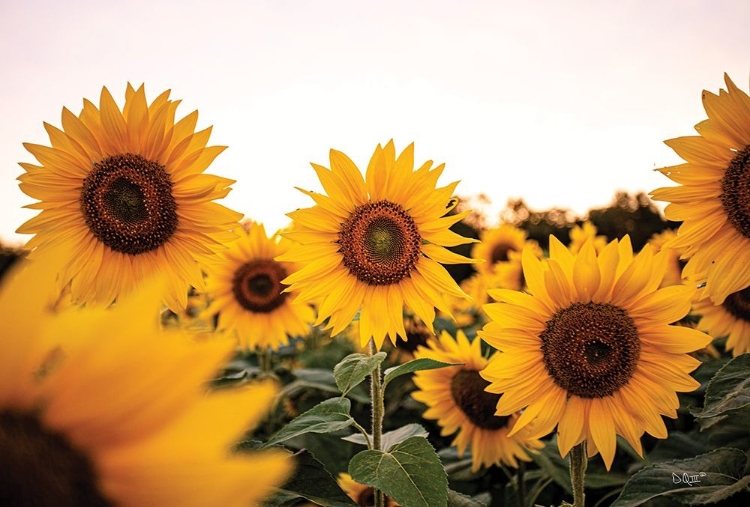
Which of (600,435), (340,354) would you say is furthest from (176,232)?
(340,354)

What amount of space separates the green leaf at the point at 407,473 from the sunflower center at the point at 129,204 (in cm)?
121

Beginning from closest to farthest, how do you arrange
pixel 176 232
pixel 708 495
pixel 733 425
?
pixel 708 495 < pixel 176 232 < pixel 733 425

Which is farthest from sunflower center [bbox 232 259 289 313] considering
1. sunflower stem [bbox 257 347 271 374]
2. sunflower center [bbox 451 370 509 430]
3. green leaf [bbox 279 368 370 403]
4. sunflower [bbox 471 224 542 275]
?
sunflower [bbox 471 224 542 275]

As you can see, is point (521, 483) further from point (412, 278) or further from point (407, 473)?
point (407, 473)

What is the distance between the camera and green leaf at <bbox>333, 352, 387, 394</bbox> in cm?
193

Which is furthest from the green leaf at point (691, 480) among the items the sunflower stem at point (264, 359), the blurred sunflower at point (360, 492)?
the sunflower stem at point (264, 359)

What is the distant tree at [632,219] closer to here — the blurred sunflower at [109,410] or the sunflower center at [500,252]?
the sunflower center at [500,252]

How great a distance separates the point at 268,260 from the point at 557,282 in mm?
2713

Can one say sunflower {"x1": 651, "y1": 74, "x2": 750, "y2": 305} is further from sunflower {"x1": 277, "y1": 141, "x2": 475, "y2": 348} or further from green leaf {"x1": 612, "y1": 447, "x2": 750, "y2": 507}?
sunflower {"x1": 277, "y1": 141, "x2": 475, "y2": 348}

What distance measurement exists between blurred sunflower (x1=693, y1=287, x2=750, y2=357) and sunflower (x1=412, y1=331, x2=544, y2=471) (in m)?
1.34

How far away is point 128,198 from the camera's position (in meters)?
2.33

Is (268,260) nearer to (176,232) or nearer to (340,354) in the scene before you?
(340,354)

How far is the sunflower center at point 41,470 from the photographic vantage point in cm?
45

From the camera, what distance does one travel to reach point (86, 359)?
466 millimetres
